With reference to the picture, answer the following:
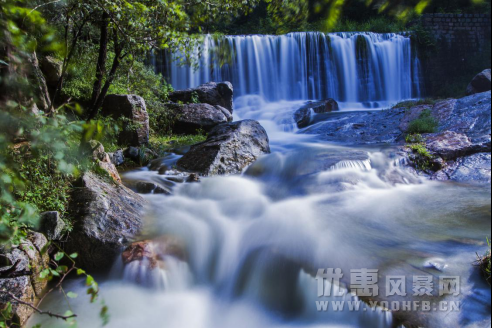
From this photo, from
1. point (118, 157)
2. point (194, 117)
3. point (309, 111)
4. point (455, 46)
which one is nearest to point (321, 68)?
point (309, 111)

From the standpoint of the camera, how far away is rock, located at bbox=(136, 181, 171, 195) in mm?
5371

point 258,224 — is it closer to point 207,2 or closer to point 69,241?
point 69,241

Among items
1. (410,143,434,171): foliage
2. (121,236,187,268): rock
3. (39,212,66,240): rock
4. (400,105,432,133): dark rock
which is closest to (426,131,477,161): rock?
(410,143,434,171): foliage

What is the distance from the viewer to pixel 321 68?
1533cm

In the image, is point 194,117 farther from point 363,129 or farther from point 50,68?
point 363,129

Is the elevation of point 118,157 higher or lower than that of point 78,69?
lower

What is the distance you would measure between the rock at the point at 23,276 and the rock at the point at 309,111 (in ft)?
27.2

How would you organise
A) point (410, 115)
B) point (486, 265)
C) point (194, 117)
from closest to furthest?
point (486, 265)
point (410, 115)
point (194, 117)

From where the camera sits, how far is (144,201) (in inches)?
191

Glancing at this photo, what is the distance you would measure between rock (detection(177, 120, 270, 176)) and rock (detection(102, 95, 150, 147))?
3.89 feet

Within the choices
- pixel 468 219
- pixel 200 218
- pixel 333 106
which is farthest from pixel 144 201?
pixel 333 106

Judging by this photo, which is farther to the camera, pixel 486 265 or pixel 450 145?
pixel 450 145

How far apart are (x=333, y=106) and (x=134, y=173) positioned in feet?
28.2

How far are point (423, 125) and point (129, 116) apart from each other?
19.9ft
